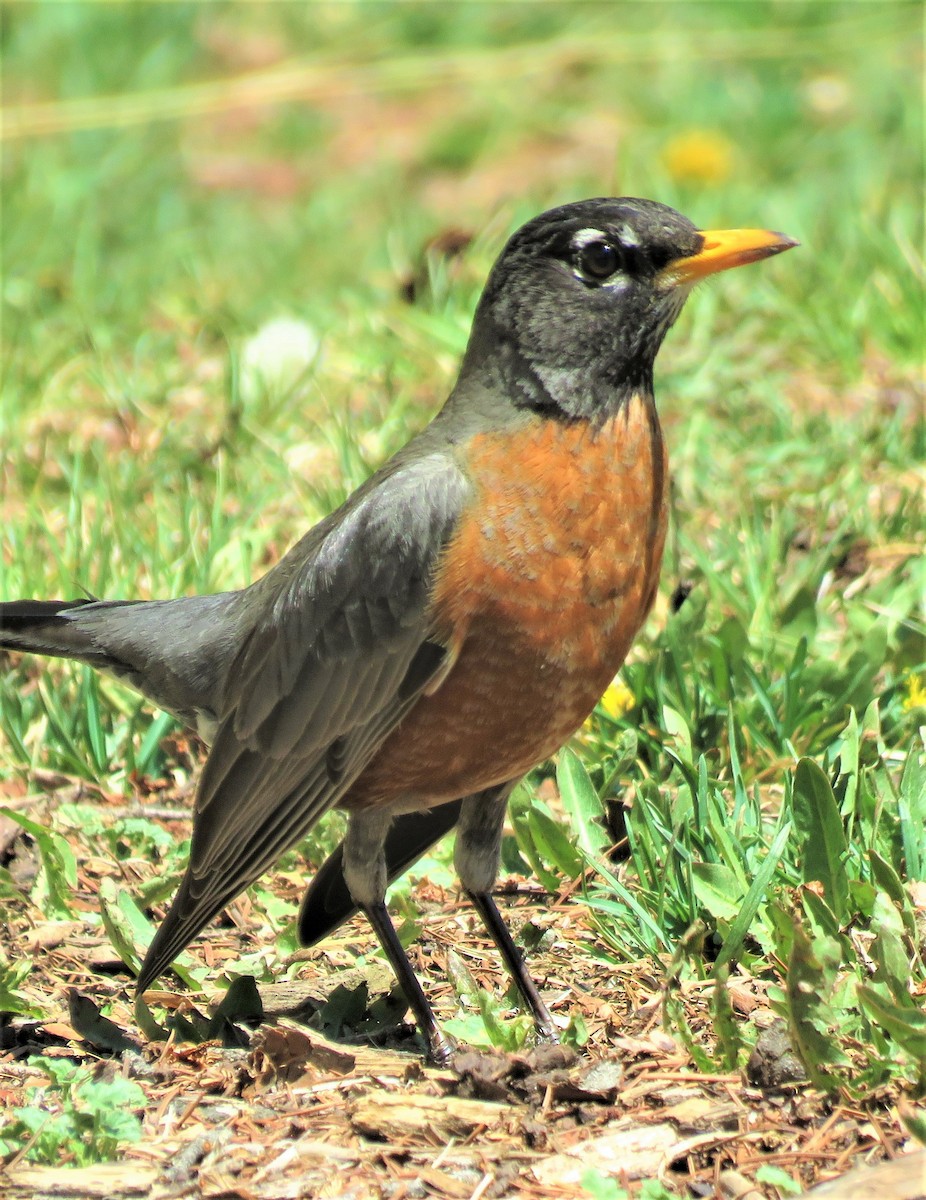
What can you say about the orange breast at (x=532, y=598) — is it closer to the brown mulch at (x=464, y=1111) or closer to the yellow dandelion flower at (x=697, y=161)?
the brown mulch at (x=464, y=1111)

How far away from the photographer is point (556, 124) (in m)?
9.53

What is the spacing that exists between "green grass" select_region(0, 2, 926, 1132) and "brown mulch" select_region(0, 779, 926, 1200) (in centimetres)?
10

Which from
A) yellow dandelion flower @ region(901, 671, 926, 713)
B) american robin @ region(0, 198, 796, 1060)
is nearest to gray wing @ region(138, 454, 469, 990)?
american robin @ region(0, 198, 796, 1060)

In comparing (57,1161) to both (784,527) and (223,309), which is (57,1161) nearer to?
(784,527)

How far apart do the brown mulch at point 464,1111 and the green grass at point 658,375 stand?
0.33ft

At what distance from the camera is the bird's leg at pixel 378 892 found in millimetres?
3455

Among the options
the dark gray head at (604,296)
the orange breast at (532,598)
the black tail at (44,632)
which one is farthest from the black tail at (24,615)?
the dark gray head at (604,296)

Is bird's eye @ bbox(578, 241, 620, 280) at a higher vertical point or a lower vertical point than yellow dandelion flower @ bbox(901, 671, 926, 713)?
higher

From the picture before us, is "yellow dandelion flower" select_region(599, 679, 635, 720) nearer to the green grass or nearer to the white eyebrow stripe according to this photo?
the green grass

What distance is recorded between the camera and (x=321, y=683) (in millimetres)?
3684

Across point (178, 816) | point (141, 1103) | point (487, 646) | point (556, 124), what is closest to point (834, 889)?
point (487, 646)

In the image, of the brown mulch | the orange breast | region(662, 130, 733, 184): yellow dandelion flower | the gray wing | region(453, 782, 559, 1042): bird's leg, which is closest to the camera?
the brown mulch

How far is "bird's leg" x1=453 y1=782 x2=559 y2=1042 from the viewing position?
3606mm

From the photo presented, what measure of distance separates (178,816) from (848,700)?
5.98 ft
